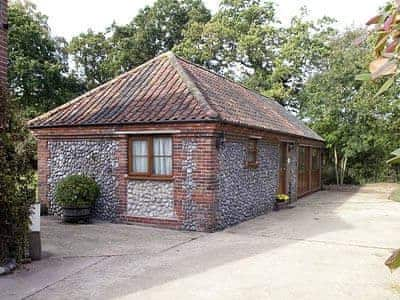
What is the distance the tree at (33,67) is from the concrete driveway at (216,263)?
44.6 feet

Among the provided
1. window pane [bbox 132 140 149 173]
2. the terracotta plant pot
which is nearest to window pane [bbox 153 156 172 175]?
window pane [bbox 132 140 149 173]

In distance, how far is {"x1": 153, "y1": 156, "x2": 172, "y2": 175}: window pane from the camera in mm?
10805

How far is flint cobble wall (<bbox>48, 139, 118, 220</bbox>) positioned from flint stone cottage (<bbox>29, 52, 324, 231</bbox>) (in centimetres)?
3

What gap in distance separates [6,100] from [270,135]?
8.83m

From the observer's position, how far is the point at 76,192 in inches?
435

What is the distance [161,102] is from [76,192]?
10.9ft

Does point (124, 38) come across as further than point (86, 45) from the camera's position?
Yes


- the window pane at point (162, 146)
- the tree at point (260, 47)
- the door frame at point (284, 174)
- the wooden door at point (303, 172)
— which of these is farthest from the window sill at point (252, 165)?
the tree at point (260, 47)

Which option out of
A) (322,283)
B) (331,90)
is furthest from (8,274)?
(331,90)

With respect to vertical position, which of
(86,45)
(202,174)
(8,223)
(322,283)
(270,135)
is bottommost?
(322,283)

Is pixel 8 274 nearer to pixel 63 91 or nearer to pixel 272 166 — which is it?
pixel 272 166

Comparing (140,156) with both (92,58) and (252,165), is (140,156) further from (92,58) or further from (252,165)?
(92,58)

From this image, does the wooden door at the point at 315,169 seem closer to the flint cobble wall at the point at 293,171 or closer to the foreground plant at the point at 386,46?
the flint cobble wall at the point at 293,171

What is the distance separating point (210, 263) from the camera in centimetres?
721
